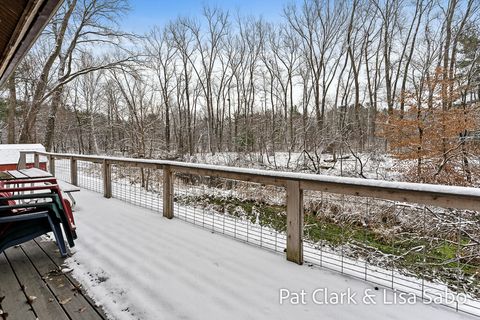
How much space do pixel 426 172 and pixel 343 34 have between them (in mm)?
14328

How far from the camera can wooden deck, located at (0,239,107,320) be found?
5.92 feet

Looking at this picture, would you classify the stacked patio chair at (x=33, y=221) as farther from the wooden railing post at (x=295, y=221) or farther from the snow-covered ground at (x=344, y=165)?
the snow-covered ground at (x=344, y=165)

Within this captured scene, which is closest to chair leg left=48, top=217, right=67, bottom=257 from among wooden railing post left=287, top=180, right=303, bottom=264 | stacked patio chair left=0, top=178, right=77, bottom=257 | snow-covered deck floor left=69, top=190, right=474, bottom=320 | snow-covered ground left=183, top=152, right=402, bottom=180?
stacked patio chair left=0, top=178, right=77, bottom=257

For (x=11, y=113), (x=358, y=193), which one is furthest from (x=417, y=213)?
(x=11, y=113)

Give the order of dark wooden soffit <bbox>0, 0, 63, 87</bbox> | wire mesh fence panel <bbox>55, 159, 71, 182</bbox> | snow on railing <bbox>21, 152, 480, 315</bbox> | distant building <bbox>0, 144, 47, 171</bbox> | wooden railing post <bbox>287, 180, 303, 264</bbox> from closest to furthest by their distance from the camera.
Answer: dark wooden soffit <bbox>0, 0, 63, 87</bbox> < snow on railing <bbox>21, 152, 480, 315</bbox> < wooden railing post <bbox>287, 180, 303, 264</bbox> < wire mesh fence panel <bbox>55, 159, 71, 182</bbox> < distant building <bbox>0, 144, 47, 171</bbox>

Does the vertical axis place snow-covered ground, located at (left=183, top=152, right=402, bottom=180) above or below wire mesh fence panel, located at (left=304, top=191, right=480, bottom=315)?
above

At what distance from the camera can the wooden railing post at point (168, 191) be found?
13.0 ft

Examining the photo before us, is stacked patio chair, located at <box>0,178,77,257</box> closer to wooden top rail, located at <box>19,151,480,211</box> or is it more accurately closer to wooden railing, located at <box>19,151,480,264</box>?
wooden railing, located at <box>19,151,480,264</box>

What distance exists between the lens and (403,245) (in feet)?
18.1

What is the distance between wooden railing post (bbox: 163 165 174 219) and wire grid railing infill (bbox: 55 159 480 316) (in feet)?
0.46

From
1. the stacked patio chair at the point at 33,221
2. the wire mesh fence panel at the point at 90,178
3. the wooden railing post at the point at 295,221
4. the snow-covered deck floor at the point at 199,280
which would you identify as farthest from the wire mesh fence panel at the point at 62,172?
the wooden railing post at the point at 295,221

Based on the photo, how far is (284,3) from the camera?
19.4 meters

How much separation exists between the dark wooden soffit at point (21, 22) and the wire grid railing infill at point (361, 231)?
100 inches

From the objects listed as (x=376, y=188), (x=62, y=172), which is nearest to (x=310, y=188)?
(x=376, y=188)
